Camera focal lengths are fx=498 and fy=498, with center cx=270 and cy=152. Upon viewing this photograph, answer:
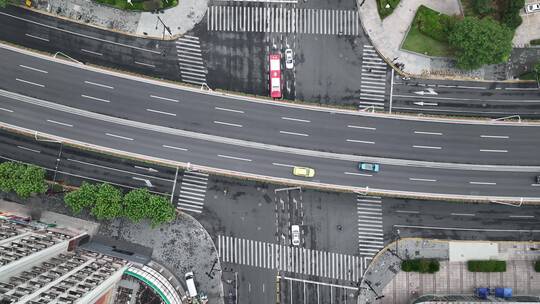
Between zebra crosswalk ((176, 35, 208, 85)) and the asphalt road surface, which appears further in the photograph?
zebra crosswalk ((176, 35, 208, 85))

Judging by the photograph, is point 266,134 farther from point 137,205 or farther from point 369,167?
point 137,205

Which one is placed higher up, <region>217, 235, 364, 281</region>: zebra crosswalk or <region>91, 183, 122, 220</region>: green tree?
<region>91, 183, 122, 220</region>: green tree

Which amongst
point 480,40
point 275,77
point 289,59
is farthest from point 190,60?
point 480,40

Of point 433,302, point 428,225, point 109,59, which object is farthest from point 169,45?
point 433,302

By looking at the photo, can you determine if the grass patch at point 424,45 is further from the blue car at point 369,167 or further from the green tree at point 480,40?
the blue car at point 369,167

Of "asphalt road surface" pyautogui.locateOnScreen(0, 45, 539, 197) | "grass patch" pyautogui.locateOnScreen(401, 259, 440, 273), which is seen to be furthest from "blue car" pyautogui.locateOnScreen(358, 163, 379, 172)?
"grass patch" pyautogui.locateOnScreen(401, 259, 440, 273)

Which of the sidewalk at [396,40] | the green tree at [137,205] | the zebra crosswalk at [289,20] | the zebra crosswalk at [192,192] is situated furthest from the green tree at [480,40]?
the green tree at [137,205]

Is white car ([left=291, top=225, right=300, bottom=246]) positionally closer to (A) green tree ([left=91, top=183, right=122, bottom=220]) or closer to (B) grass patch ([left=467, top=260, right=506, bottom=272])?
(A) green tree ([left=91, top=183, right=122, bottom=220])
